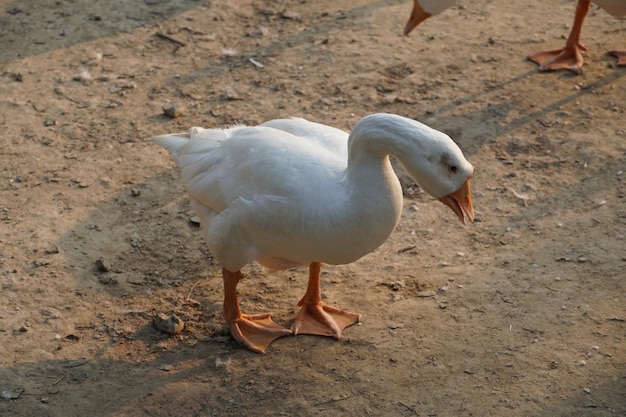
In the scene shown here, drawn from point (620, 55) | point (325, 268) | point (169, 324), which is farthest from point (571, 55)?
point (169, 324)

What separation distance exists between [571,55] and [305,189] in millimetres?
4154

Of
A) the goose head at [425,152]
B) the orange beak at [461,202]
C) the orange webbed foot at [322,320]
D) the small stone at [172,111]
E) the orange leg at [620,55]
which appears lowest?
the orange webbed foot at [322,320]

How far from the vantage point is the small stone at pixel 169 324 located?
4.95 meters

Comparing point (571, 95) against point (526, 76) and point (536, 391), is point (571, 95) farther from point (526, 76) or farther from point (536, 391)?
point (536, 391)

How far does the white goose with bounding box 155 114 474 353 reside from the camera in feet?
13.5

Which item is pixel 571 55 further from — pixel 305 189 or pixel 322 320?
pixel 305 189

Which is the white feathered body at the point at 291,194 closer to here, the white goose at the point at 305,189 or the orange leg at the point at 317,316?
the white goose at the point at 305,189

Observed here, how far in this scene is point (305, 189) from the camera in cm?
430

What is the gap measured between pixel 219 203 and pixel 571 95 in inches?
148

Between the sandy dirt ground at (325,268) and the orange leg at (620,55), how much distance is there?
2.8 inches

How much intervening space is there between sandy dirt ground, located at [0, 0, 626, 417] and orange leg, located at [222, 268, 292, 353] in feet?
0.23

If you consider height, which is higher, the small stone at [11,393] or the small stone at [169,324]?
the small stone at [169,324]

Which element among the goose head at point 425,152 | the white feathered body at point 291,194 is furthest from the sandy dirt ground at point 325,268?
the goose head at point 425,152

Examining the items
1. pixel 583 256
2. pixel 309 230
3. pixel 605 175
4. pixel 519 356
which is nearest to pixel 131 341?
pixel 309 230
